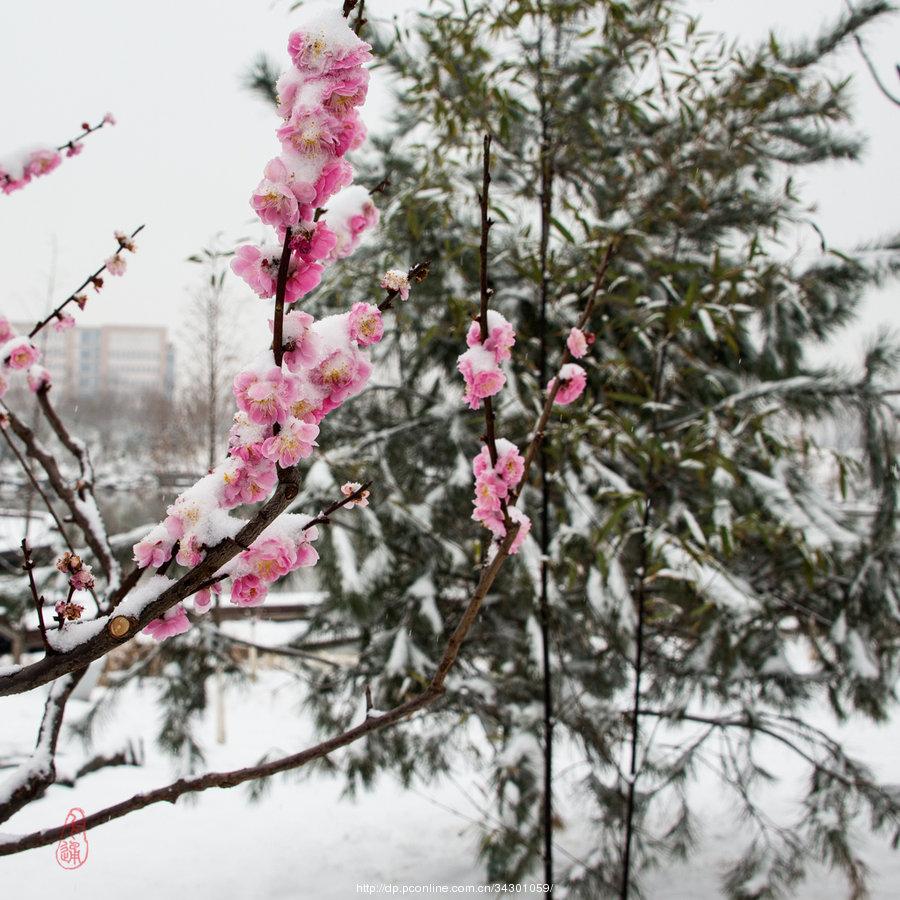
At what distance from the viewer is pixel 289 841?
273 cm

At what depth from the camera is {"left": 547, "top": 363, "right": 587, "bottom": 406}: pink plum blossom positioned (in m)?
0.73

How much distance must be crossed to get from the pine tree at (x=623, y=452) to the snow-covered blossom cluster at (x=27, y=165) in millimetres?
→ 818

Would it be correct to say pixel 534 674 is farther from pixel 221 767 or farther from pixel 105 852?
pixel 221 767

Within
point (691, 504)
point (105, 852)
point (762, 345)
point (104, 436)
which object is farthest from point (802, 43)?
point (104, 436)


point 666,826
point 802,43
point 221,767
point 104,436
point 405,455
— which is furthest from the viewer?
point 104,436

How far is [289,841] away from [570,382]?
2.73 meters

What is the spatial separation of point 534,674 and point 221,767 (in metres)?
2.43

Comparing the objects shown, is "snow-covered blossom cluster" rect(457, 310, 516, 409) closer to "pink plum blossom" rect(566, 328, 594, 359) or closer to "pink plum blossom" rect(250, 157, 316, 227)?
"pink plum blossom" rect(566, 328, 594, 359)

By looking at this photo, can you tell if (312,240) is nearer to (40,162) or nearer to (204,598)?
(204,598)

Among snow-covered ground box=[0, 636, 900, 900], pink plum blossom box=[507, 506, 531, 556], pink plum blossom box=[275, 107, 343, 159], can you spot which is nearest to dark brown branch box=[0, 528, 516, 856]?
pink plum blossom box=[507, 506, 531, 556]

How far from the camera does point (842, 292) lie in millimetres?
2303

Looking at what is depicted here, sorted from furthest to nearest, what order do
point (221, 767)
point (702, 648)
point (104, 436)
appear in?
1. point (104, 436)
2. point (221, 767)
3. point (702, 648)

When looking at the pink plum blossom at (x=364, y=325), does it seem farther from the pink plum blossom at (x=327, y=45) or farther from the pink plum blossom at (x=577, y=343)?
the pink plum blossom at (x=577, y=343)

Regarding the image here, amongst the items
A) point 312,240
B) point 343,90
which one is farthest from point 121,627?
point 343,90
